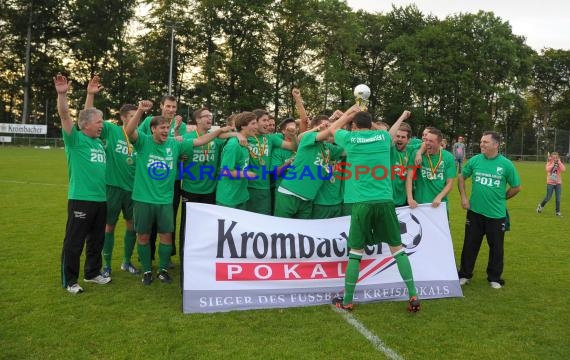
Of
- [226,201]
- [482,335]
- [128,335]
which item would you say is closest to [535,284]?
[482,335]

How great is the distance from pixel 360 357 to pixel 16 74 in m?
58.6

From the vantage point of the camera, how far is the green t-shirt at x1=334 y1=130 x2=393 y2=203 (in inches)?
199

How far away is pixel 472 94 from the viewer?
5566 centimetres

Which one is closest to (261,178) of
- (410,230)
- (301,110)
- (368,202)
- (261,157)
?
(261,157)

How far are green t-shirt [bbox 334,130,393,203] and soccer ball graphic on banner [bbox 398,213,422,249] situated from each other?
118 cm

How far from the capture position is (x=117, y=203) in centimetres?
643

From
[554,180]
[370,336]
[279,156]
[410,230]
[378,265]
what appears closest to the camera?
[370,336]

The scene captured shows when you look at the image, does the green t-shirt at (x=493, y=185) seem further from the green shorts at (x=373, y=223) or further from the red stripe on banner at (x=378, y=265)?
the green shorts at (x=373, y=223)

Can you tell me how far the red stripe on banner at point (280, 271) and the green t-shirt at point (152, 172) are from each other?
4.21ft

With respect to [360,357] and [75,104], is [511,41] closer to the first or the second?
[75,104]

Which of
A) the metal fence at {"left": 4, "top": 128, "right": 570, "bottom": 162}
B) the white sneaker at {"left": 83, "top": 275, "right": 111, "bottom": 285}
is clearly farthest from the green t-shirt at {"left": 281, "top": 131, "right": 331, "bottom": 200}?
the metal fence at {"left": 4, "top": 128, "right": 570, "bottom": 162}

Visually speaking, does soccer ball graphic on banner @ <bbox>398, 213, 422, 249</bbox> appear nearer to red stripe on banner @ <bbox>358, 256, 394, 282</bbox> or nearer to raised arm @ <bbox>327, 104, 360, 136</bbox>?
red stripe on banner @ <bbox>358, 256, 394, 282</bbox>

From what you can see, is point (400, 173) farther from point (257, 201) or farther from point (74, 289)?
point (74, 289)

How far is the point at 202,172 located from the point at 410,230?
3.05 meters
